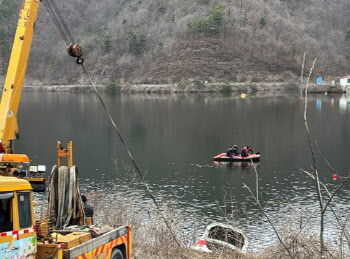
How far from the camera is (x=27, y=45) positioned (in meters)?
13.6

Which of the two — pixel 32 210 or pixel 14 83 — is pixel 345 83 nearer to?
pixel 14 83

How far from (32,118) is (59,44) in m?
96.8

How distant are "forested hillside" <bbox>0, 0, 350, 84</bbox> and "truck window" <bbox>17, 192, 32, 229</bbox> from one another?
112m

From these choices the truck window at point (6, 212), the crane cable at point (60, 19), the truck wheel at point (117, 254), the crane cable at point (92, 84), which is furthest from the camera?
the crane cable at point (60, 19)

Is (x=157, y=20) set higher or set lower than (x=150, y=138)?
higher

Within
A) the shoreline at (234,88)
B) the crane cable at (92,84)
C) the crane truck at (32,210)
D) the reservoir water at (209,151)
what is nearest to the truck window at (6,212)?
the crane truck at (32,210)

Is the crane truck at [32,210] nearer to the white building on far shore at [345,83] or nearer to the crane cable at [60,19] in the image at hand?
the crane cable at [60,19]

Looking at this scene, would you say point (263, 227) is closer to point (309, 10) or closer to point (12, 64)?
point (12, 64)

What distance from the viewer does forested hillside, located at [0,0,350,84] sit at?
123m

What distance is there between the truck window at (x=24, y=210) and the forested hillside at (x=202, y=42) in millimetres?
111583

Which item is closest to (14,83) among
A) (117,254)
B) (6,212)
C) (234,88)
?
(117,254)

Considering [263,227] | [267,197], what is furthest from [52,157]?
[263,227]

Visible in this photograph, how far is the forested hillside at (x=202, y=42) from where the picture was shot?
404 feet

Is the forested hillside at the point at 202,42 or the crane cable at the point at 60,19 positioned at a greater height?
the forested hillside at the point at 202,42
